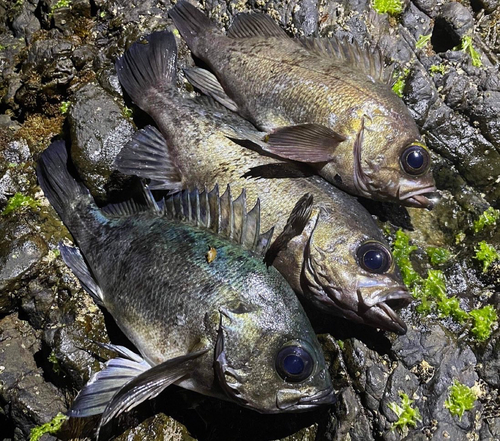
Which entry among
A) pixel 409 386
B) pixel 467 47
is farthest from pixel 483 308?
pixel 467 47

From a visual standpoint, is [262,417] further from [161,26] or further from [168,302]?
[161,26]

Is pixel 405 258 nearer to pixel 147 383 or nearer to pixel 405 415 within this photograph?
pixel 405 415

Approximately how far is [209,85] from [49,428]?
309 centimetres

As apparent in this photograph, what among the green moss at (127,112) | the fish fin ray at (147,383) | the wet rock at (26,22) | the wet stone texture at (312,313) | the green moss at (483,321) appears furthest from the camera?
the wet rock at (26,22)

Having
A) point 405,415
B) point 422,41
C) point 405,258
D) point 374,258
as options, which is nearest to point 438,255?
point 405,258

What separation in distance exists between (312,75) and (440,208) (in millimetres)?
1592

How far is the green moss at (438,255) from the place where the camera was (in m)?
3.97

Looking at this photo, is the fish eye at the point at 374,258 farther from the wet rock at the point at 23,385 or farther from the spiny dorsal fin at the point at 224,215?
the wet rock at the point at 23,385

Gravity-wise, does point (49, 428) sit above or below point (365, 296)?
below

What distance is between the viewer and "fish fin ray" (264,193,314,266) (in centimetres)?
322

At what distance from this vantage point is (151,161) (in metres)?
3.91

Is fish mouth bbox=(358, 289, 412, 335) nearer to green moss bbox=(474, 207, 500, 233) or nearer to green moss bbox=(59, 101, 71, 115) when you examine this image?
green moss bbox=(474, 207, 500, 233)

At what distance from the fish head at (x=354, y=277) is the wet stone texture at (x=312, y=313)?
42 centimetres

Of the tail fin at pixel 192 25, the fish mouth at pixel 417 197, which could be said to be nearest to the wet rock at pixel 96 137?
the tail fin at pixel 192 25
